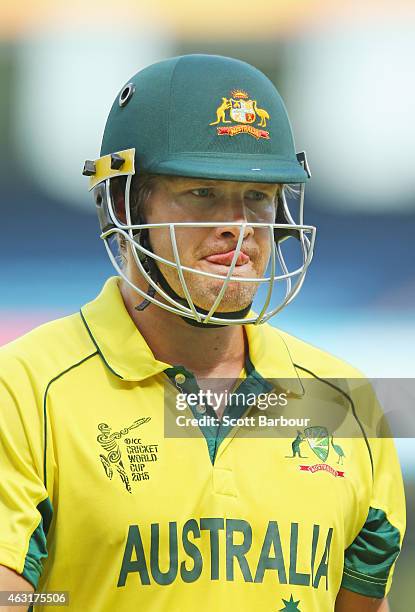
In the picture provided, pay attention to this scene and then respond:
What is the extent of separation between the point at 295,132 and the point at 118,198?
9.64 feet

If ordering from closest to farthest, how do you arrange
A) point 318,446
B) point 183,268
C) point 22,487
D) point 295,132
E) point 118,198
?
point 22,487 < point 183,268 < point 318,446 < point 118,198 < point 295,132

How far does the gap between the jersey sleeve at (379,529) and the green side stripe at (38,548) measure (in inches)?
23.6

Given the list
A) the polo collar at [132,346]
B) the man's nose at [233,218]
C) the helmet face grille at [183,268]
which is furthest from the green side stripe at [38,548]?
the man's nose at [233,218]

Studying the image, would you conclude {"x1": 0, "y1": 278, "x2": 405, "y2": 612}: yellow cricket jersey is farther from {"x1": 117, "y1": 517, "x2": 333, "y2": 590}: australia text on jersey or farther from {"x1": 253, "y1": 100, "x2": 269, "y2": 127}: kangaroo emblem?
{"x1": 253, "y1": 100, "x2": 269, "y2": 127}: kangaroo emblem

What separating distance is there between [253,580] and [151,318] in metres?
0.53

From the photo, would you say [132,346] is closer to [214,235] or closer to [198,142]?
[214,235]

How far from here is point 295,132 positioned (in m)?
4.94

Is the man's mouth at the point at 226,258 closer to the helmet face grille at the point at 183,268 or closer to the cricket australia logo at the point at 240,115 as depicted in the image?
the helmet face grille at the point at 183,268

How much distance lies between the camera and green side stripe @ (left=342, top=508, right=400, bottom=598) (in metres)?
2.04

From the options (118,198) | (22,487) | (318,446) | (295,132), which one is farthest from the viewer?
(295,132)

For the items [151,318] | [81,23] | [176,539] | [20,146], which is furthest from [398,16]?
[176,539]

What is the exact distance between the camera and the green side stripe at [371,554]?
2.04 meters

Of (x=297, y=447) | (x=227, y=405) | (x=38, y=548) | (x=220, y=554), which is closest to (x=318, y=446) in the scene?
(x=297, y=447)

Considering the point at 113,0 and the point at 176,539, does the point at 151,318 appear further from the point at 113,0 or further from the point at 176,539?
the point at 113,0
